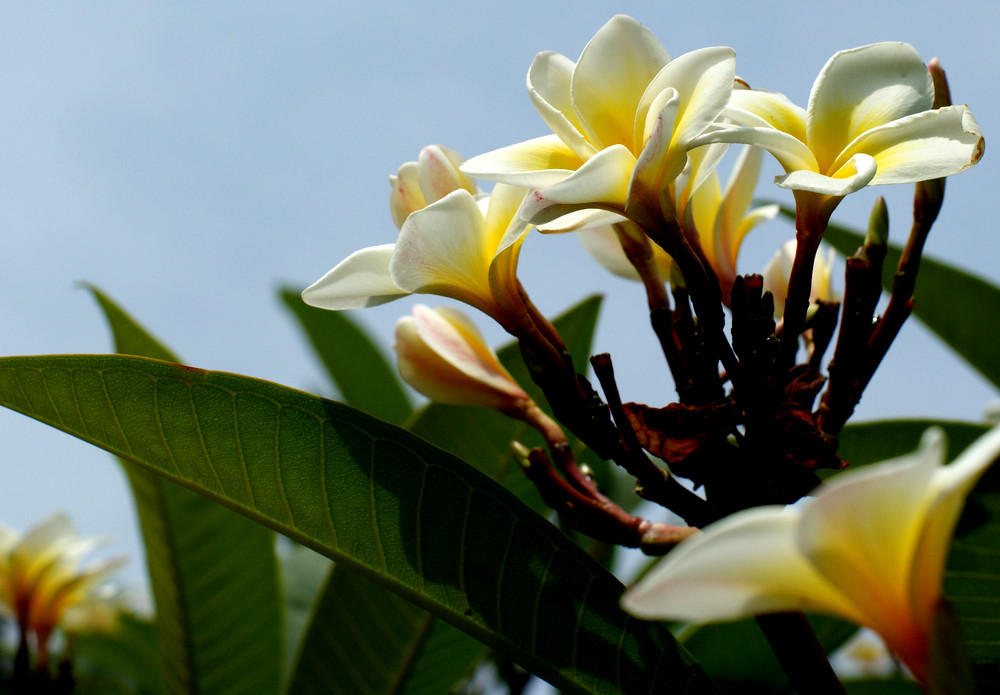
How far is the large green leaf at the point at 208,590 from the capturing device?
132cm

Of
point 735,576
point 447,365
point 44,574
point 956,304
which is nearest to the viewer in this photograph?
point 735,576

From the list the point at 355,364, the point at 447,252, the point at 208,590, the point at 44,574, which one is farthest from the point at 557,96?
the point at 44,574

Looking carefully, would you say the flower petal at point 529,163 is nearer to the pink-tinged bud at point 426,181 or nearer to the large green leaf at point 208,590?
the pink-tinged bud at point 426,181

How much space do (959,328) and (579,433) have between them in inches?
36.8

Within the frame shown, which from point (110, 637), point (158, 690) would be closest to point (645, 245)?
point (158, 690)

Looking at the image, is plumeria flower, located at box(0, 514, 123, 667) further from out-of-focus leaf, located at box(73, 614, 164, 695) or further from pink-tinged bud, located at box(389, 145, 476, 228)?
pink-tinged bud, located at box(389, 145, 476, 228)

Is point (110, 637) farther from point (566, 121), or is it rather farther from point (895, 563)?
point (895, 563)

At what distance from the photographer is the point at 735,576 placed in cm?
39

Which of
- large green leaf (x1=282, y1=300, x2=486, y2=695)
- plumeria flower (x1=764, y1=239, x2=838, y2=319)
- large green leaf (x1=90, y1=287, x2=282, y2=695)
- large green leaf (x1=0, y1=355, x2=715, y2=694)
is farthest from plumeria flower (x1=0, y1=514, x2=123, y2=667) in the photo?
plumeria flower (x1=764, y1=239, x2=838, y2=319)

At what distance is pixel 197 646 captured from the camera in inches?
55.6

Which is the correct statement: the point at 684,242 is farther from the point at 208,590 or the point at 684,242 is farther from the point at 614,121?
the point at 208,590

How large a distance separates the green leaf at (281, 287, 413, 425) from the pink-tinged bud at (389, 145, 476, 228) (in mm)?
1215

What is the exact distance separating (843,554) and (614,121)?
45 cm

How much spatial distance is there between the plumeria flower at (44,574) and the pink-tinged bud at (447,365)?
149cm
